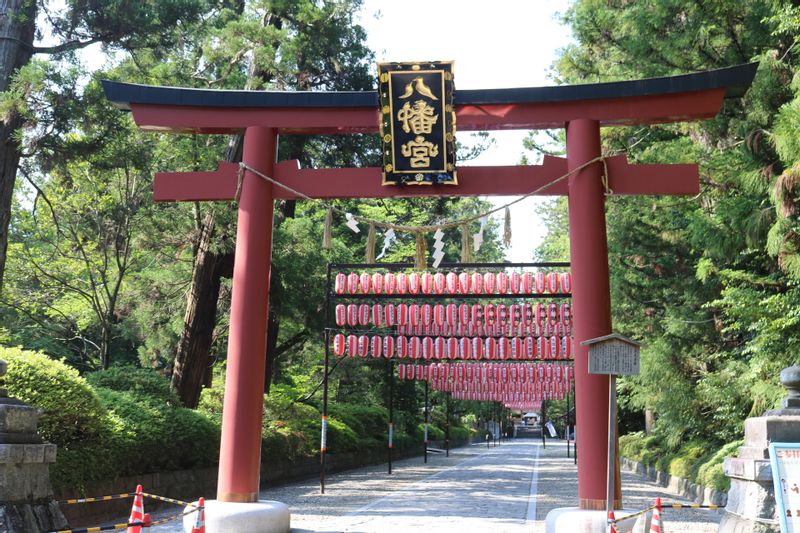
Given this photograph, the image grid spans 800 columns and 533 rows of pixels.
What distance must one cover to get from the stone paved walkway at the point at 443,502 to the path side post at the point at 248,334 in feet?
4.38

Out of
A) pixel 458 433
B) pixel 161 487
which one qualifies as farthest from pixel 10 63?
pixel 458 433

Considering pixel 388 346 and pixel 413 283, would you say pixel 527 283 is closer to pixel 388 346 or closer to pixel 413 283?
pixel 413 283

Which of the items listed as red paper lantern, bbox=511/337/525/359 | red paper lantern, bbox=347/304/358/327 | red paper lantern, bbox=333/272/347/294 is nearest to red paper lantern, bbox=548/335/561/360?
red paper lantern, bbox=511/337/525/359

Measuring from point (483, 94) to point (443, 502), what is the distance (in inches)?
355

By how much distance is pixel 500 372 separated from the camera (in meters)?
27.5

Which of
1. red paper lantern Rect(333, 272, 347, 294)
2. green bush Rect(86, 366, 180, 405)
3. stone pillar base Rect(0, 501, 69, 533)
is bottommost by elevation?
stone pillar base Rect(0, 501, 69, 533)

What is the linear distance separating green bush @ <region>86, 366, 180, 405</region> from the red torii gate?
17.4ft

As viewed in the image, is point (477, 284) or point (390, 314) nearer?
point (477, 284)

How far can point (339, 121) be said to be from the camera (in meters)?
10.6

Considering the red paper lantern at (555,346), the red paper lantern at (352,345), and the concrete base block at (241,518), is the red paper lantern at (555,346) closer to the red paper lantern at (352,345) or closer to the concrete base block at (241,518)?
the red paper lantern at (352,345)

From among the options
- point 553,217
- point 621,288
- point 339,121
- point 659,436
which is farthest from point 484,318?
point 553,217

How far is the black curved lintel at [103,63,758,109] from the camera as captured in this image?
1001cm

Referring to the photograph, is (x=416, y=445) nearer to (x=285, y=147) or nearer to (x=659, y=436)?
(x=659, y=436)

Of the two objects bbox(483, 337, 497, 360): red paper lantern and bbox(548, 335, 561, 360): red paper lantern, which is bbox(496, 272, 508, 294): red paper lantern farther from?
bbox(483, 337, 497, 360): red paper lantern
